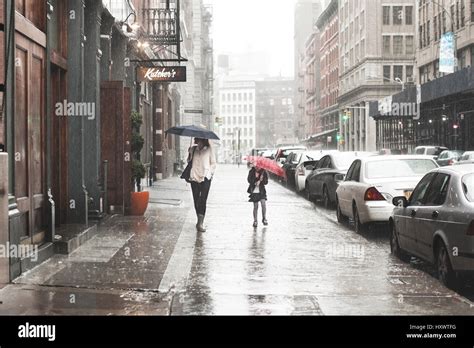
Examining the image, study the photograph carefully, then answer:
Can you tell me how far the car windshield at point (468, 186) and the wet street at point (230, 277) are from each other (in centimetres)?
115

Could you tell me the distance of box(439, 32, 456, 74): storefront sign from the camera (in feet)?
178

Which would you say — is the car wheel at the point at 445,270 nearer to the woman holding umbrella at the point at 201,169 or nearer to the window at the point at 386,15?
the woman holding umbrella at the point at 201,169

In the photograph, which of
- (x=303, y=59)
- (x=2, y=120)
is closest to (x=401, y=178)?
(x=2, y=120)

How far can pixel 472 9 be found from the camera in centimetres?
5516

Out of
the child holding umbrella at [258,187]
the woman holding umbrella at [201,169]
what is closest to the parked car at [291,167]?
the child holding umbrella at [258,187]

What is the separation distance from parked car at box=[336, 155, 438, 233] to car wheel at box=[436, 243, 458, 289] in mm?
4451

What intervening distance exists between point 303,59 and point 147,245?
456 ft

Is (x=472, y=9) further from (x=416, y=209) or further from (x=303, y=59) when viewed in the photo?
(x=303, y=59)

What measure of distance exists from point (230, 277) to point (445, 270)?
2672 mm

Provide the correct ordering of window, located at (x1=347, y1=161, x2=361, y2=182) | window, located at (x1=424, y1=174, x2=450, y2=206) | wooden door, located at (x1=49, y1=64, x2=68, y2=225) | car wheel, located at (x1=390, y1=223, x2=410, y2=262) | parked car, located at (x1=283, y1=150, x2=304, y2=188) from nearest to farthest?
window, located at (x1=424, y1=174, x2=450, y2=206)
car wheel, located at (x1=390, y1=223, x2=410, y2=262)
wooden door, located at (x1=49, y1=64, x2=68, y2=225)
window, located at (x1=347, y1=161, x2=361, y2=182)
parked car, located at (x1=283, y1=150, x2=304, y2=188)

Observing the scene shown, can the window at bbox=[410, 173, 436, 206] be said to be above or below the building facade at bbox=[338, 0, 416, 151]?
below

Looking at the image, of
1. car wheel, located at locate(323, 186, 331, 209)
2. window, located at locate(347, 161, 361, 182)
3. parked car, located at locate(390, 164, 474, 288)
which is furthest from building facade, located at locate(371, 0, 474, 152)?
parked car, located at locate(390, 164, 474, 288)

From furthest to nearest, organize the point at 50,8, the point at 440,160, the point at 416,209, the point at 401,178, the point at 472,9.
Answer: the point at 472,9, the point at 440,160, the point at 401,178, the point at 50,8, the point at 416,209

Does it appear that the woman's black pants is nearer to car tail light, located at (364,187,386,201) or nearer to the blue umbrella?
the blue umbrella
